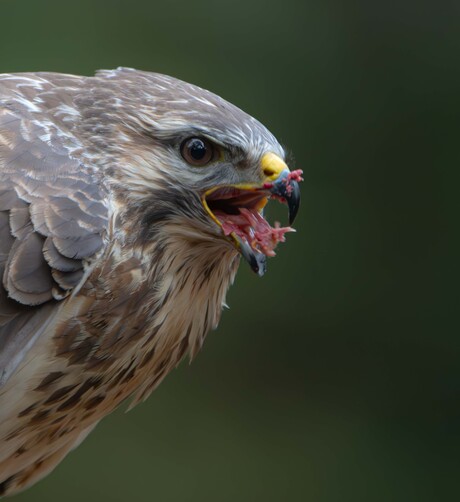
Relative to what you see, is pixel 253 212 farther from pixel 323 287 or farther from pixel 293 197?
pixel 323 287

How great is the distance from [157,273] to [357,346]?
294cm

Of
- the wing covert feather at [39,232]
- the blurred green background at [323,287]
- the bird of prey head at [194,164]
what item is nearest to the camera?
the wing covert feather at [39,232]

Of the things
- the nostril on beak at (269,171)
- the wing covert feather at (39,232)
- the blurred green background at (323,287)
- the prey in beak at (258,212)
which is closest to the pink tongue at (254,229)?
the prey in beak at (258,212)

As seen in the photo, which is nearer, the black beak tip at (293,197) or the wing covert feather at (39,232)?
the wing covert feather at (39,232)

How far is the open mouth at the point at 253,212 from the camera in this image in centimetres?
217

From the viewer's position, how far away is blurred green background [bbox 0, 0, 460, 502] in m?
4.78

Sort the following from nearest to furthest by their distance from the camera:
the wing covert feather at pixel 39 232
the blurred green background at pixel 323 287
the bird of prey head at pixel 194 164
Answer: the wing covert feather at pixel 39 232
the bird of prey head at pixel 194 164
the blurred green background at pixel 323 287

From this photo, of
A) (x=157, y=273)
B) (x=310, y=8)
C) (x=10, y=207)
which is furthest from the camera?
(x=310, y=8)

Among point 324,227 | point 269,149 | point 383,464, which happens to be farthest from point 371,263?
point 269,149

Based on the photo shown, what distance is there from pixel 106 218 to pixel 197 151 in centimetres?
24

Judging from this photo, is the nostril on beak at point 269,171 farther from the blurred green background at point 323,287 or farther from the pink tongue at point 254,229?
the blurred green background at point 323,287

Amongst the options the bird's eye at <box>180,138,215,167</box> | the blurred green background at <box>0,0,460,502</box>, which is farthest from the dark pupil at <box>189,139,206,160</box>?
the blurred green background at <box>0,0,460,502</box>

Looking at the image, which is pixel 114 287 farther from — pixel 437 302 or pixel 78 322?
pixel 437 302

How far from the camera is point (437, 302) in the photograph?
5.02m
